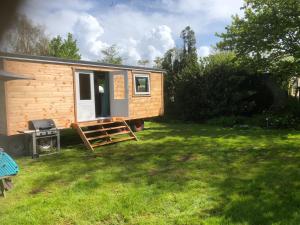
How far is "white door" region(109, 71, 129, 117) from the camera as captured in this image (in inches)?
448

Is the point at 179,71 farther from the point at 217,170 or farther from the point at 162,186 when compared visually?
the point at 162,186

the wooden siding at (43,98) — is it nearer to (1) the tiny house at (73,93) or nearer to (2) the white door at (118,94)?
(1) the tiny house at (73,93)

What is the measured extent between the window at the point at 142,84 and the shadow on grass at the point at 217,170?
2.98 metres

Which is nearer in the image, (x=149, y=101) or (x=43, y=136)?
(x=43, y=136)

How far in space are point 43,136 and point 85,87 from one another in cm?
271

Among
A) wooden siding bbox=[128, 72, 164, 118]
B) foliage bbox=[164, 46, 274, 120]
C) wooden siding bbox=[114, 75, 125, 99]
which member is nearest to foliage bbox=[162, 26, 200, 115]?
foliage bbox=[164, 46, 274, 120]

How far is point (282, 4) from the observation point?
1137 cm

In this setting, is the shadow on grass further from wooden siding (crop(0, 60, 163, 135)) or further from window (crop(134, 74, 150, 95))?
window (crop(134, 74, 150, 95))

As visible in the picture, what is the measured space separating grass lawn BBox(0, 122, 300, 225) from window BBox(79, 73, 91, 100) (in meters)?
2.16

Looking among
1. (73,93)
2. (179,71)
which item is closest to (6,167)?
(73,93)

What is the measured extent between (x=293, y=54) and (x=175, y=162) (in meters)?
7.95

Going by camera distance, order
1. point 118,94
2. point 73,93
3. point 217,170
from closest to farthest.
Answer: point 217,170 → point 73,93 → point 118,94

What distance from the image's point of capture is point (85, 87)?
34.2 feet

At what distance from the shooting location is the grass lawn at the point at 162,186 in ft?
13.2
